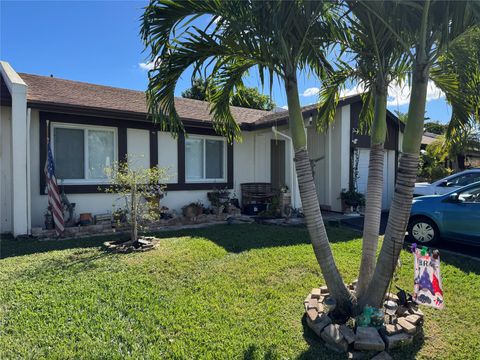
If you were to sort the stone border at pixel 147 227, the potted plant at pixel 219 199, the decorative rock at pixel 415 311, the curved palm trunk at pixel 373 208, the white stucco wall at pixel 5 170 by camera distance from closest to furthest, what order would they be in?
the decorative rock at pixel 415 311, the curved palm trunk at pixel 373 208, the stone border at pixel 147 227, the white stucco wall at pixel 5 170, the potted plant at pixel 219 199

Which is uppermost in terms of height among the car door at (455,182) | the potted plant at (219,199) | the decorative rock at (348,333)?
the car door at (455,182)

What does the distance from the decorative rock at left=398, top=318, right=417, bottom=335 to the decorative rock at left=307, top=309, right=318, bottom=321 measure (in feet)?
2.90

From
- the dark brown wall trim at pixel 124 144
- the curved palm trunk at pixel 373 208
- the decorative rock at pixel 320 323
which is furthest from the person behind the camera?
the dark brown wall trim at pixel 124 144

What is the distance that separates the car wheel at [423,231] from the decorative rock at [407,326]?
4675 mm

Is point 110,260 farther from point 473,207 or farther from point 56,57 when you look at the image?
point 56,57

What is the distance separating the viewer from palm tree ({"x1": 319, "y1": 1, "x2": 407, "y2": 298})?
3.63 m

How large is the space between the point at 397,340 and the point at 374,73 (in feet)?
10.4

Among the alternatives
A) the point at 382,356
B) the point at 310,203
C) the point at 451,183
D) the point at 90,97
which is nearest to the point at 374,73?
the point at 310,203

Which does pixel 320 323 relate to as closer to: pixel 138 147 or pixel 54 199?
pixel 54 199

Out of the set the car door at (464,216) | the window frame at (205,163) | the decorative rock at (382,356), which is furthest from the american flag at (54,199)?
the car door at (464,216)

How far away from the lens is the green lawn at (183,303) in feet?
10.6

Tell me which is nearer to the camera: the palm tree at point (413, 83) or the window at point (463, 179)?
the palm tree at point (413, 83)

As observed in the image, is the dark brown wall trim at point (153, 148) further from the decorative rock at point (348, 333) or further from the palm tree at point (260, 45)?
the decorative rock at point (348, 333)

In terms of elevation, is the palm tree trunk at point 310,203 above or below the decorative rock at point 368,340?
above
